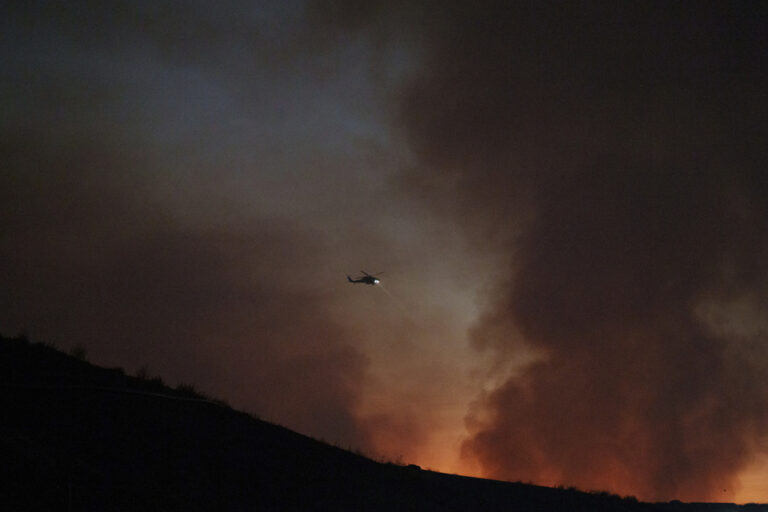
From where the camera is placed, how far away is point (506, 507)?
29359 mm

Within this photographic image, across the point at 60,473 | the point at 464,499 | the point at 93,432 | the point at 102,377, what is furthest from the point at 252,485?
the point at 464,499

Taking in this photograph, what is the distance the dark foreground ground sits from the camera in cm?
1265

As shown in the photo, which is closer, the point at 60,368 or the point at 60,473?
the point at 60,473

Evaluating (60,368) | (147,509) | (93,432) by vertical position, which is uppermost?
(60,368)

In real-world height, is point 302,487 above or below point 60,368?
below

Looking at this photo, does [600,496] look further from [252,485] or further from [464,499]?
[252,485]

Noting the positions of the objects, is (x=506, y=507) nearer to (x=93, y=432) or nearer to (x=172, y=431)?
(x=172, y=431)

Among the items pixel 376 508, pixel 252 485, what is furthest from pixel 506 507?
pixel 252 485

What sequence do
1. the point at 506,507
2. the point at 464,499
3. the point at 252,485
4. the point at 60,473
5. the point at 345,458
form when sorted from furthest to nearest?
the point at 506,507 < the point at 464,499 < the point at 345,458 < the point at 252,485 < the point at 60,473

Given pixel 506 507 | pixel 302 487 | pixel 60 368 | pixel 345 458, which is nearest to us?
pixel 302 487

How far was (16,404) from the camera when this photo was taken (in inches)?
614

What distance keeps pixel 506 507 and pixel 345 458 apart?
889 cm

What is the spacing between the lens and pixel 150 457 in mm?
15922

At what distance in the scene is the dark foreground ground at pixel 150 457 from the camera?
12.6 metres
